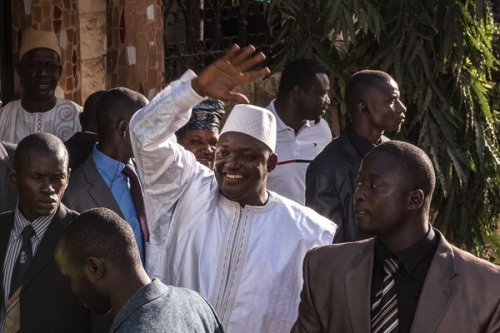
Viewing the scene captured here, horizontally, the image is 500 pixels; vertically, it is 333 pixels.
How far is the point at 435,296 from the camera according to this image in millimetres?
4449

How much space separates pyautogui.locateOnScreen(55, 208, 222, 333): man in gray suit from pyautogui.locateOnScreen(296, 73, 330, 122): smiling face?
3.45 meters

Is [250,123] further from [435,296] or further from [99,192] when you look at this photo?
[435,296]

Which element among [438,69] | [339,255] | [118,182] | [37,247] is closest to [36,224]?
[37,247]

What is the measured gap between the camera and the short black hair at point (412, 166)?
4645 millimetres

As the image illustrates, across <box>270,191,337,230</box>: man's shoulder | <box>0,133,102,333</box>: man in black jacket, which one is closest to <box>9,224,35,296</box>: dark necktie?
<box>0,133,102,333</box>: man in black jacket

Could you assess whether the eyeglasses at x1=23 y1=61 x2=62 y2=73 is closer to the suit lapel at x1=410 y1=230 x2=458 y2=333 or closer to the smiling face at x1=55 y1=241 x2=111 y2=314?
the smiling face at x1=55 y1=241 x2=111 y2=314

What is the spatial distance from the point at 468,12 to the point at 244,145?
432 centimetres

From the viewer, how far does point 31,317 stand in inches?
198

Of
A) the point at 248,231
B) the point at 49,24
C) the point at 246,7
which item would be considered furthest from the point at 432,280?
the point at 246,7

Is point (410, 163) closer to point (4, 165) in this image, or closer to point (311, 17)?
point (4, 165)

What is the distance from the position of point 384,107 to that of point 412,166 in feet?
6.14

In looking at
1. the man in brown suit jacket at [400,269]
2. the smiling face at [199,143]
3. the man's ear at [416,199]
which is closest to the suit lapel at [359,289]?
the man in brown suit jacket at [400,269]

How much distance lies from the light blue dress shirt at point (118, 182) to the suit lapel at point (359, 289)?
155cm

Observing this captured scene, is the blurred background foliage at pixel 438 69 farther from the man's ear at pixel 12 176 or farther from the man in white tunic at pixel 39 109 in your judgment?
the man's ear at pixel 12 176
